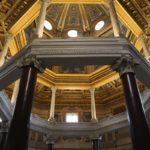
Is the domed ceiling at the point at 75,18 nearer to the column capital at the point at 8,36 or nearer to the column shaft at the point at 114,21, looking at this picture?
the column capital at the point at 8,36

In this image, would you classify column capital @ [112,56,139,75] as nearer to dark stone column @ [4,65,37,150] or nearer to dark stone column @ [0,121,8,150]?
dark stone column @ [4,65,37,150]

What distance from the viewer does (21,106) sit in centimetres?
608

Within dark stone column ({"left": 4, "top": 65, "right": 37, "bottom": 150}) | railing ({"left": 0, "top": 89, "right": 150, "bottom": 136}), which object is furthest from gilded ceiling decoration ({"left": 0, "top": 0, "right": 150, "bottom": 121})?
dark stone column ({"left": 4, "top": 65, "right": 37, "bottom": 150})

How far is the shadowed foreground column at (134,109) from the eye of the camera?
5504 millimetres

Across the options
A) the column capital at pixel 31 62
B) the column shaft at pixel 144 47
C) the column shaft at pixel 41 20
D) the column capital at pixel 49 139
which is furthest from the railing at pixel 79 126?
the column shaft at pixel 41 20

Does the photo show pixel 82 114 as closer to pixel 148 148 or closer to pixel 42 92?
pixel 42 92

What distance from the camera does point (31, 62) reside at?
7.02 metres

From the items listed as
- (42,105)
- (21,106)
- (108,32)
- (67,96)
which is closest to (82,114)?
(67,96)

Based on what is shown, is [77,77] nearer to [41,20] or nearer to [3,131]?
[41,20]

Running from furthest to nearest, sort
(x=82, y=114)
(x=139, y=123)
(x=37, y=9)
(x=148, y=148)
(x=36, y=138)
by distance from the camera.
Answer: (x=82, y=114)
(x=36, y=138)
(x=37, y=9)
(x=139, y=123)
(x=148, y=148)

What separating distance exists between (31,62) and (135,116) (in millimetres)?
3639

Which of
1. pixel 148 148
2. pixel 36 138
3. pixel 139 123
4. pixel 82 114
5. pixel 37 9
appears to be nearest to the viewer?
pixel 148 148

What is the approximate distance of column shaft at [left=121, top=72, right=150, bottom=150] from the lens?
5.48 m

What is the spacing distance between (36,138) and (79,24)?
862 centimetres
